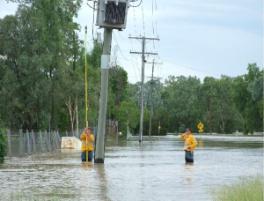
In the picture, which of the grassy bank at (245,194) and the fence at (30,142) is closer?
the grassy bank at (245,194)

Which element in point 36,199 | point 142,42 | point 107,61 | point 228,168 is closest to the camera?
point 36,199

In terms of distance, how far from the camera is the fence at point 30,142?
36.2 m

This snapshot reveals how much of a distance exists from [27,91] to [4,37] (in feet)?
14.2

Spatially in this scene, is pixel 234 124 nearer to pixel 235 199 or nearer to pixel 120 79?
pixel 120 79

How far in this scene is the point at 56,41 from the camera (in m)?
53.5

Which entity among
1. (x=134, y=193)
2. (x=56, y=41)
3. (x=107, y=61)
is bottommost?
(x=134, y=193)

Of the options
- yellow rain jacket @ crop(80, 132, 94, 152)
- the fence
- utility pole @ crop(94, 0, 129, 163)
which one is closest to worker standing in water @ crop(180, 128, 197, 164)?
utility pole @ crop(94, 0, 129, 163)

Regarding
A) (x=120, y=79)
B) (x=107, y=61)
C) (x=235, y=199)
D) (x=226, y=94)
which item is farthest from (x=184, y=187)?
(x=226, y=94)

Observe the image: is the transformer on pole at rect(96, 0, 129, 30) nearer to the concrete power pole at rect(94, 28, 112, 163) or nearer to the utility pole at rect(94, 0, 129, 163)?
the utility pole at rect(94, 0, 129, 163)

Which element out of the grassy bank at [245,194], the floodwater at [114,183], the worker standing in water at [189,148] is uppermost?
the worker standing in water at [189,148]

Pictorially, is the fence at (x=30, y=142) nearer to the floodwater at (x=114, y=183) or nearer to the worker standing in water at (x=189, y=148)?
the worker standing in water at (x=189, y=148)

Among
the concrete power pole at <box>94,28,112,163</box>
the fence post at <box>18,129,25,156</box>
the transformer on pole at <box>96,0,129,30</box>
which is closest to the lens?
the transformer on pole at <box>96,0,129,30</box>

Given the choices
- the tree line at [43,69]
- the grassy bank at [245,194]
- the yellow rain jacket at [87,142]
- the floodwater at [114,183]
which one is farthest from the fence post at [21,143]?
the grassy bank at [245,194]

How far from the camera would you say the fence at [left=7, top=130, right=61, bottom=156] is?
119 feet
